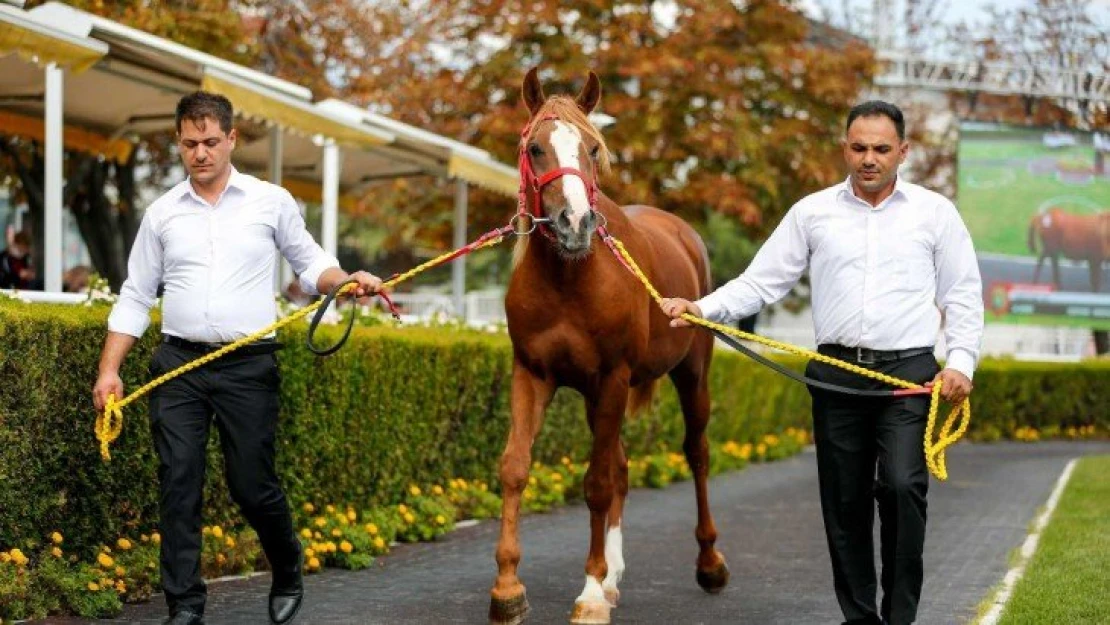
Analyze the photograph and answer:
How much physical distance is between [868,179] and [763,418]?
14.7 meters

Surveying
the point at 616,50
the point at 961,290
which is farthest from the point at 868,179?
the point at 616,50

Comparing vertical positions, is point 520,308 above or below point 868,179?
below

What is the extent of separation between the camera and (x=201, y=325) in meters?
6.68

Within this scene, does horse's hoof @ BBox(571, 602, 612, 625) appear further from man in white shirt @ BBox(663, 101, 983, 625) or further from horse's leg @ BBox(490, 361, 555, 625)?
man in white shirt @ BBox(663, 101, 983, 625)

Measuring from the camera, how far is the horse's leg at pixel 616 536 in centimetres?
804

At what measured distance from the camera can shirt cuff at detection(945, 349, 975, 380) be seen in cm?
621

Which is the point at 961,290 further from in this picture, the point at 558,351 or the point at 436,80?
the point at 436,80

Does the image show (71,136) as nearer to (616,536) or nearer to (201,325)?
(616,536)

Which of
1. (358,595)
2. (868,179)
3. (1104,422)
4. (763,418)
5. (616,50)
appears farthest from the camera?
(1104,422)

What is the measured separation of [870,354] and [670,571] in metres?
3.50

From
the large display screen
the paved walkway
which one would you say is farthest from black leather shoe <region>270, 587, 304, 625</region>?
the large display screen

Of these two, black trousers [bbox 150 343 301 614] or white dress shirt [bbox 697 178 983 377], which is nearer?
white dress shirt [bbox 697 178 983 377]

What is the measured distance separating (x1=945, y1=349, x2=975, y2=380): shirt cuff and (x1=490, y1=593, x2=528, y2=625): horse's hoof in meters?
2.11

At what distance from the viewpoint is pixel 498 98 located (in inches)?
1032
